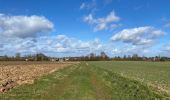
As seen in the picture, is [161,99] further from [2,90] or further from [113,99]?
[2,90]

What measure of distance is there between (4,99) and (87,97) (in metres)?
4.34

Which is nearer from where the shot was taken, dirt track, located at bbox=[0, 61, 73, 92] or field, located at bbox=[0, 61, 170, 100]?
field, located at bbox=[0, 61, 170, 100]

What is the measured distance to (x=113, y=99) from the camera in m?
15.7

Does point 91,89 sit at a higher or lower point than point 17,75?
lower

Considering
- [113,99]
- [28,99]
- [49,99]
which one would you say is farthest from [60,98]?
[113,99]

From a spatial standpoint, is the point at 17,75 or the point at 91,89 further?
the point at 17,75

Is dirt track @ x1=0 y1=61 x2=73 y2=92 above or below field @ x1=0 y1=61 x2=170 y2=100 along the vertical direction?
above

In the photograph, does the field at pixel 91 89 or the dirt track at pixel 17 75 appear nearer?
the field at pixel 91 89

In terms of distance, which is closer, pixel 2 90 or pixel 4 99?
pixel 4 99

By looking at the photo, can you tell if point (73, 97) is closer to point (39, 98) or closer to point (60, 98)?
point (60, 98)

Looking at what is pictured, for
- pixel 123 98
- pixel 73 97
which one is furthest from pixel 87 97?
pixel 123 98

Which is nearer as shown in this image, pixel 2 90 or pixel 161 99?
pixel 161 99

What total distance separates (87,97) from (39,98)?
256cm

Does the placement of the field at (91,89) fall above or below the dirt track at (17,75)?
below
